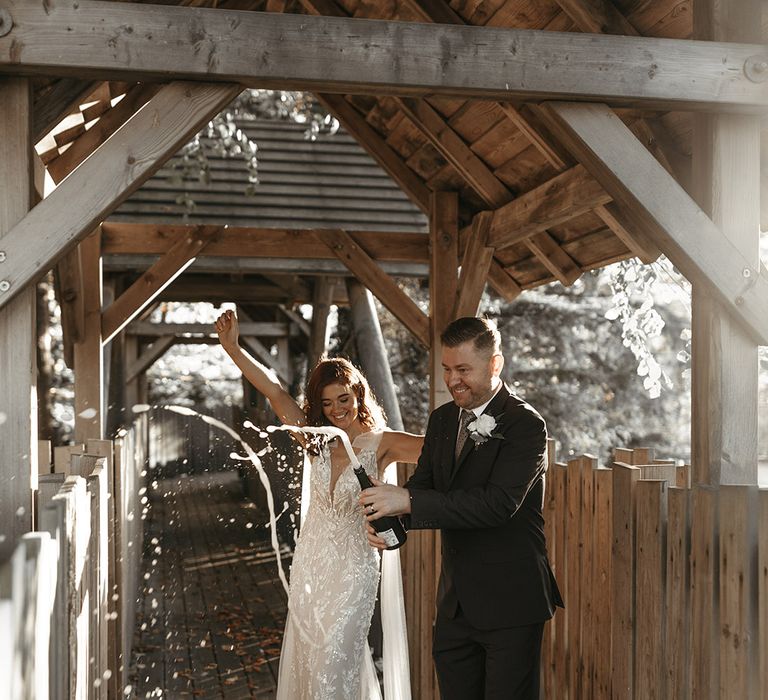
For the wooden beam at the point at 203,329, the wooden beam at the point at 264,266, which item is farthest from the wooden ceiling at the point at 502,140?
the wooden beam at the point at 203,329

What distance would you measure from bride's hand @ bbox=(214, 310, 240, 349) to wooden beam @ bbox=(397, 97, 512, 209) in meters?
2.51

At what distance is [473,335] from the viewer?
393 cm

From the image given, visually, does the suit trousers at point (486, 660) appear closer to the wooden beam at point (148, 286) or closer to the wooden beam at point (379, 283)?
the wooden beam at point (379, 283)

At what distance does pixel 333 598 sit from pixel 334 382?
44.0 inches

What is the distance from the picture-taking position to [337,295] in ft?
52.7

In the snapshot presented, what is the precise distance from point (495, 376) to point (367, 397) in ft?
4.55

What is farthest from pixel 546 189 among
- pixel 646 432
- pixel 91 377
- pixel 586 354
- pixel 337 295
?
pixel 646 432

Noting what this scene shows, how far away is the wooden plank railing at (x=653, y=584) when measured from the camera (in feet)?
10.4

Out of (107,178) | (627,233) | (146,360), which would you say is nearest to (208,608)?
(627,233)

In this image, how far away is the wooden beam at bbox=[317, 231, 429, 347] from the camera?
793 centimetres

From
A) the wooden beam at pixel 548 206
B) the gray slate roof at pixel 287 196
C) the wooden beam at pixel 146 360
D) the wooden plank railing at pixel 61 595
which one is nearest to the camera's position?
the wooden plank railing at pixel 61 595

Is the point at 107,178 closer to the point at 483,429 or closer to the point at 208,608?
the point at 483,429

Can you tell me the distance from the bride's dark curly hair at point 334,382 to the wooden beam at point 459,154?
2261mm

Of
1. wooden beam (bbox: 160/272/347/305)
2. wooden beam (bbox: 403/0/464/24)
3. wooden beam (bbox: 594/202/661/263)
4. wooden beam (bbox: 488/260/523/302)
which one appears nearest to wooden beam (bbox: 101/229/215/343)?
wooden beam (bbox: 488/260/523/302)
